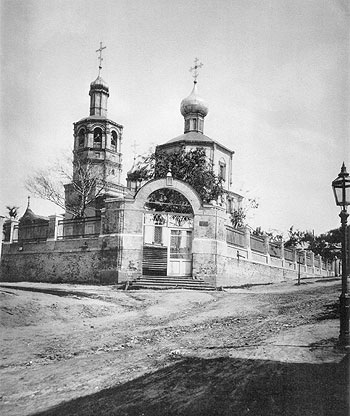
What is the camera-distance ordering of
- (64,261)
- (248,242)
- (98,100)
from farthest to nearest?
(98,100) < (248,242) < (64,261)

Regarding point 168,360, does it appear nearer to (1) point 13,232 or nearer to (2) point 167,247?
(2) point 167,247

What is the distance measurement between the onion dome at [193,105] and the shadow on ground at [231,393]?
33.0m

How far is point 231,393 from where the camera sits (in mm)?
5613

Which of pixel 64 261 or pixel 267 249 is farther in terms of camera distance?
pixel 267 249

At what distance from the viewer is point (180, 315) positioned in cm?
1213

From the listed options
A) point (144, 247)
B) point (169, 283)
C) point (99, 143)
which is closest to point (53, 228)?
point (144, 247)

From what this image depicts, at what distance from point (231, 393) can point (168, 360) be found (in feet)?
5.87

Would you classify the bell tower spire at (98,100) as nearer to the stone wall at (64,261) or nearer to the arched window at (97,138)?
the arched window at (97,138)

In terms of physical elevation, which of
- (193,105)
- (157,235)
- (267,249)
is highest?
(193,105)

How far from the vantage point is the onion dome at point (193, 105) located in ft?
125

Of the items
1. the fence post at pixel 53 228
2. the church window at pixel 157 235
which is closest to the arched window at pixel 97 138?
the fence post at pixel 53 228

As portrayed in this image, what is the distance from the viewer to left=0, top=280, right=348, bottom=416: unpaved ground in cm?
547

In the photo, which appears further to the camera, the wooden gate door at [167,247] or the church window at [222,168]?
the church window at [222,168]

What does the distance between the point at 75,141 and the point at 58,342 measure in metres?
31.1
